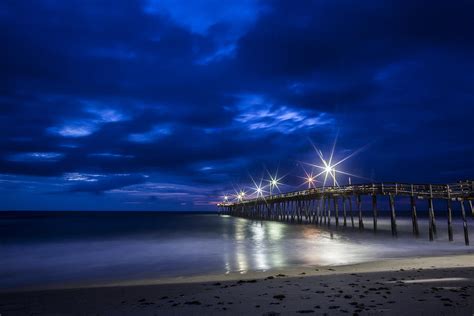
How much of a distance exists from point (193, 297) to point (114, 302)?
7.19ft

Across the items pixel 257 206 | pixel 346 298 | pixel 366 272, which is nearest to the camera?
pixel 346 298

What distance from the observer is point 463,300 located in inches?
291

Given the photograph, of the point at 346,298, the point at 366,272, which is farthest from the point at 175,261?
the point at 346,298

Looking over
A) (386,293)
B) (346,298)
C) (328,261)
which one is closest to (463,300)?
(386,293)

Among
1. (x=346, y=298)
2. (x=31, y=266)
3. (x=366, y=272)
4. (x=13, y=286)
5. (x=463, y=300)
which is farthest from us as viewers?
(x=31, y=266)

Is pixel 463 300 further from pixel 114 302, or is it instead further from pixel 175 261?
pixel 175 261

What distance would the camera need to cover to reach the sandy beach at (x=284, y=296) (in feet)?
23.8

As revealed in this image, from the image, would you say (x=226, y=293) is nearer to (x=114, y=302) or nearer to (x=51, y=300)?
(x=114, y=302)

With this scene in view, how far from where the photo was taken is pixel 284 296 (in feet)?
27.7

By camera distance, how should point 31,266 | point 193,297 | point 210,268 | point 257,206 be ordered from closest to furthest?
point 193,297 → point 210,268 → point 31,266 → point 257,206

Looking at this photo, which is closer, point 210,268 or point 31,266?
point 210,268

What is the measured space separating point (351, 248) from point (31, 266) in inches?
806

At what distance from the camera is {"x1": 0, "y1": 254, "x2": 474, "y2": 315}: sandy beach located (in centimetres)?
726

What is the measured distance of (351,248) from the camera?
22.5 meters
